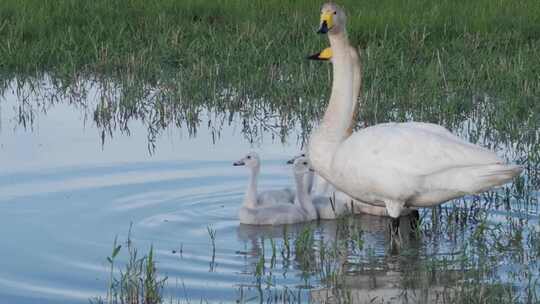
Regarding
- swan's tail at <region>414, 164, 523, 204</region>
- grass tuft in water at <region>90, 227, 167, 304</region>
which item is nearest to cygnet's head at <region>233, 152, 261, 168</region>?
swan's tail at <region>414, 164, 523, 204</region>

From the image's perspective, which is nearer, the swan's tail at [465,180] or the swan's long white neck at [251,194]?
the swan's tail at [465,180]

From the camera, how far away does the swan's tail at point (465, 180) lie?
828cm

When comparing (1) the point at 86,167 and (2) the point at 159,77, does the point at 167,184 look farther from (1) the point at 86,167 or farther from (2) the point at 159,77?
(2) the point at 159,77

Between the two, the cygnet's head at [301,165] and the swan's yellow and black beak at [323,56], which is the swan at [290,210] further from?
the swan's yellow and black beak at [323,56]

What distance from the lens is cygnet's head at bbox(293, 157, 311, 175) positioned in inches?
383

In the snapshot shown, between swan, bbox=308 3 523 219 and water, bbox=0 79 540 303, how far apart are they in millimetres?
274

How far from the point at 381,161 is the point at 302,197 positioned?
127 centimetres

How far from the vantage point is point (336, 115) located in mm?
9055

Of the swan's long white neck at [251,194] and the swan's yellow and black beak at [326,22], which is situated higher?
the swan's yellow and black beak at [326,22]

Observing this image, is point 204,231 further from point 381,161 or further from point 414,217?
point 414,217

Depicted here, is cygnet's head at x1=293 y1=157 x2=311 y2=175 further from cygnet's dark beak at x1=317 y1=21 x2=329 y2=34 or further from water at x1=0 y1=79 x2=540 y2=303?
cygnet's dark beak at x1=317 y1=21 x2=329 y2=34

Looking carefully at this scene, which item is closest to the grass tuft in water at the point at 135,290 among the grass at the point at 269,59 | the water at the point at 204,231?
the water at the point at 204,231

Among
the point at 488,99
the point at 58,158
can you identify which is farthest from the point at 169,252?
the point at 488,99

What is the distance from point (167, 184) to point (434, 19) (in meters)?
5.86
